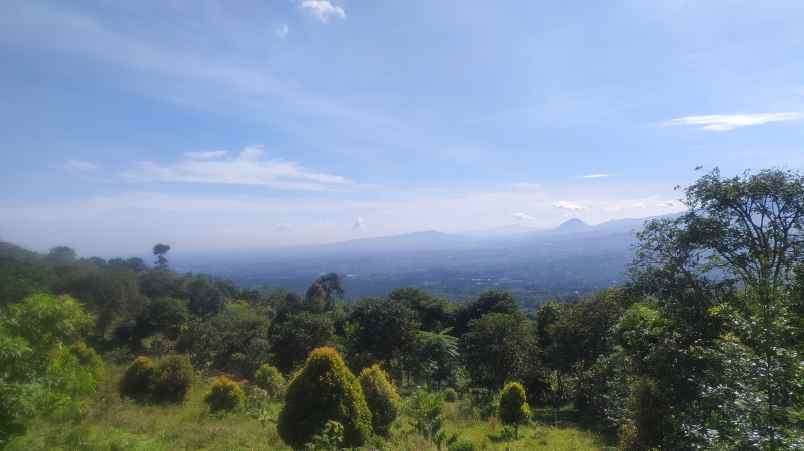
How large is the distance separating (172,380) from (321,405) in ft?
27.7

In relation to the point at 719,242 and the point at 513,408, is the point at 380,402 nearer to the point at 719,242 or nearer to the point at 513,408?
the point at 513,408

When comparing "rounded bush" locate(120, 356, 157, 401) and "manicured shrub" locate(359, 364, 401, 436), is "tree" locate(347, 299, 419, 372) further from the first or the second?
"manicured shrub" locate(359, 364, 401, 436)

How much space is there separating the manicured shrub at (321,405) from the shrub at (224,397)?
17.1 feet

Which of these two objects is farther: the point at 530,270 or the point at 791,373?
the point at 530,270

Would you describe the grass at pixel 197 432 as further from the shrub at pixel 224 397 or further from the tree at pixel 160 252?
the tree at pixel 160 252

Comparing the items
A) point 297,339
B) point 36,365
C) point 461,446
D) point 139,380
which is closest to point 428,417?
point 461,446

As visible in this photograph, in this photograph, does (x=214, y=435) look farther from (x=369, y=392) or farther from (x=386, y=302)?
(x=386, y=302)

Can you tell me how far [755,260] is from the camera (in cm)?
1008

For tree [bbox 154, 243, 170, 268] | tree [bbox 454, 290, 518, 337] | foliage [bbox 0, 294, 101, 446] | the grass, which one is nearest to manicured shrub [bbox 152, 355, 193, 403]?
the grass

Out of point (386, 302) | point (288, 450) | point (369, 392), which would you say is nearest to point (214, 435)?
point (288, 450)

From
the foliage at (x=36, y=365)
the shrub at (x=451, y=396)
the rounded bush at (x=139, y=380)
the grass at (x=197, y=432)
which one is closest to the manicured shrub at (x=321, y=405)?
the grass at (x=197, y=432)

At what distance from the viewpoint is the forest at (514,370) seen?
462 centimetres

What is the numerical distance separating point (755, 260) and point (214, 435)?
13516 mm

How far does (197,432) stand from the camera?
8.93 metres
